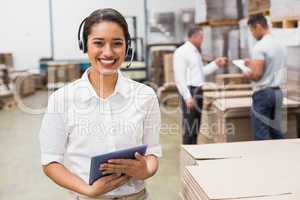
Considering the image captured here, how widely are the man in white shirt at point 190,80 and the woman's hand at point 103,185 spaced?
3.30m

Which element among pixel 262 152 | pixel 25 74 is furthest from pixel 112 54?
pixel 25 74

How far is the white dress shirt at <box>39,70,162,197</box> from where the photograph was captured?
1572 mm

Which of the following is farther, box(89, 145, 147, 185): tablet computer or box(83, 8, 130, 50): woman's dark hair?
box(83, 8, 130, 50): woman's dark hair

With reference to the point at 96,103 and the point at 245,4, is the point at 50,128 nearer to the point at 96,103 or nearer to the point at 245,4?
the point at 96,103

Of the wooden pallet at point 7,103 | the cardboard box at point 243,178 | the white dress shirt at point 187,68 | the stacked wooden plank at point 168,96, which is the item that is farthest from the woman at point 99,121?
the wooden pallet at point 7,103

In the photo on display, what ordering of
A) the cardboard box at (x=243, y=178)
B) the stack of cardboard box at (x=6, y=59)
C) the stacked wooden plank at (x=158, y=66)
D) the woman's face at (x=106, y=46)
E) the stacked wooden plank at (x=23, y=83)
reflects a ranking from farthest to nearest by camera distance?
1. the stack of cardboard box at (x=6, y=59)
2. the stacked wooden plank at (x=23, y=83)
3. the stacked wooden plank at (x=158, y=66)
4. the cardboard box at (x=243, y=178)
5. the woman's face at (x=106, y=46)

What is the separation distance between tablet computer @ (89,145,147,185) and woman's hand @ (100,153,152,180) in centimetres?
2

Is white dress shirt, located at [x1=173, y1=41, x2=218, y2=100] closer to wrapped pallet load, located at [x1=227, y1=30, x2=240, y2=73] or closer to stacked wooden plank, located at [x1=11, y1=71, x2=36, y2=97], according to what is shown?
wrapped pallet load, located at [x1=227, y1=30, x2=240, y2=73]

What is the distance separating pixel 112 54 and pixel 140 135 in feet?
1.17

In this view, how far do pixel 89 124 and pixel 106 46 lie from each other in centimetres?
32

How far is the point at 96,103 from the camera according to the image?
162 centimetres

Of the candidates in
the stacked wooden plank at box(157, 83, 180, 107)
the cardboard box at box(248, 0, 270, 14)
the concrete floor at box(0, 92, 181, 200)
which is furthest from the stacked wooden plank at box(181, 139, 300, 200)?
the stacked wooden plank at box(157, 83, 180, 107)

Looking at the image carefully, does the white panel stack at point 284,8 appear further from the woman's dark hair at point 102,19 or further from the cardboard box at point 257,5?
the woman's dark hair at point 102,19

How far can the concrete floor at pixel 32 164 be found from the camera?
4.22 metres
